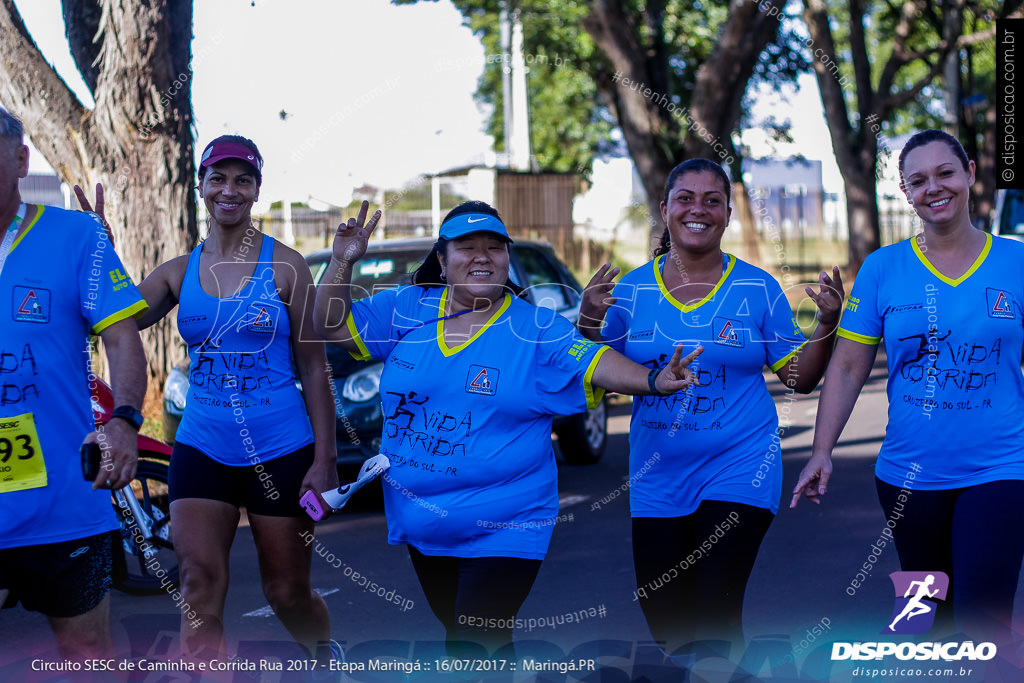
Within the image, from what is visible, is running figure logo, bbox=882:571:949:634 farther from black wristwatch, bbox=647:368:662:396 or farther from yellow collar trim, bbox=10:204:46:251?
yellow collar trim, bbox=10:204:46:251

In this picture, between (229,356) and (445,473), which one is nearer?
(445,473)

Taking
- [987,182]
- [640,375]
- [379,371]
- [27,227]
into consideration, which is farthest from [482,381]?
[987,182]

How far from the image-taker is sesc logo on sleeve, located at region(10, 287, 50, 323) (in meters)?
3.16

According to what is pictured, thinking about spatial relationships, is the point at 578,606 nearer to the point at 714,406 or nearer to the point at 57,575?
the point at 714,406

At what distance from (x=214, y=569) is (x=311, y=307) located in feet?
3.20

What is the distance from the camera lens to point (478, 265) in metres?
3.69

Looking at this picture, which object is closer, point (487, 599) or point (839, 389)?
point (487, 599)

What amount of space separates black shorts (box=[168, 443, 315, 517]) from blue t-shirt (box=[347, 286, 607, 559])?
0.58 m

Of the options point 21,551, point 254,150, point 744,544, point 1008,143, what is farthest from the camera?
point 1008,143

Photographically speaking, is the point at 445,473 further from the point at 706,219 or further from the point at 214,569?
the point at 706,219

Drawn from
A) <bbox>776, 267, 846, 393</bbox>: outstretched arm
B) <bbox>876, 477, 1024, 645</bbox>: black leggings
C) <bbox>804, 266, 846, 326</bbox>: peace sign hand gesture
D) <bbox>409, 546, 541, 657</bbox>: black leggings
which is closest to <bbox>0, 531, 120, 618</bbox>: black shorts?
<bbox>409, 546, 541, 657</bbox>: black leggings

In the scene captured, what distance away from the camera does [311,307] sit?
415 centimetres

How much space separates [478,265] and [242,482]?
1212mm

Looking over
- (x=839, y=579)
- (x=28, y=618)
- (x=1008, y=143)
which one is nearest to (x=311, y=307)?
(x=28, y=618)
